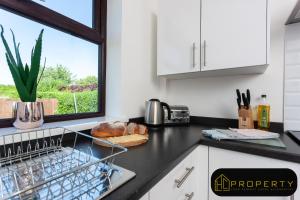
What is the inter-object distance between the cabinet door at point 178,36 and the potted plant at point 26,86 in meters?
0.94

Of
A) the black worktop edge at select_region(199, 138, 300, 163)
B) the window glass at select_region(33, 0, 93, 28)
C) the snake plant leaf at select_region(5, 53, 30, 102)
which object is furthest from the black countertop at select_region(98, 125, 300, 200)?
the window glass at select_region(33, 0, 93, 28)

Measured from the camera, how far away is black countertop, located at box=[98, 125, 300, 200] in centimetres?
50

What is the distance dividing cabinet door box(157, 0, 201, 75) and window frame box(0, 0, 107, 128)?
49cm

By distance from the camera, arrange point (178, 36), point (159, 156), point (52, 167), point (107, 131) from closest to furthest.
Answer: point (52, 167) → point (159, 156) → point (107, 131) → point (178, 36)

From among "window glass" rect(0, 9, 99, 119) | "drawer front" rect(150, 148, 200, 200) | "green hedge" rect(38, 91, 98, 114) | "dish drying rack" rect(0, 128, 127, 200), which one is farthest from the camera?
"green hedge" rect(38, 91, 98, 114)

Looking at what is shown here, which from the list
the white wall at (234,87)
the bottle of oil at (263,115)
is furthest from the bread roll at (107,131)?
the bottle of oil at (263,115)

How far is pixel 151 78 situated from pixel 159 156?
1053 mm

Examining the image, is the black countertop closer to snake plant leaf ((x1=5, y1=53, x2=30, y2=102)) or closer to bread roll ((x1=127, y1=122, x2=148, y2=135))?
bread roll ((x1=127, y1=122, x2=148, y2=135))

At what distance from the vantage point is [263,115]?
1.29m

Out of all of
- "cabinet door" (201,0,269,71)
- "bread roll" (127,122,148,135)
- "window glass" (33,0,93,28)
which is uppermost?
"window glass" (33,0,93,28)

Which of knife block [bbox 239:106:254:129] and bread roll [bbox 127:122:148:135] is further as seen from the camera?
knife block [bbox 239:106:254:129]

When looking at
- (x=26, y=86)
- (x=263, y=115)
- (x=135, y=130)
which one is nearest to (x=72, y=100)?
(x=26, y=86)

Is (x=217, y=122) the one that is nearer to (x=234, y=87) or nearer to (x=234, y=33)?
(x=234, y=87)

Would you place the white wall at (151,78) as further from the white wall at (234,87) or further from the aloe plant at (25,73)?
the aloe plant at (25,73)
